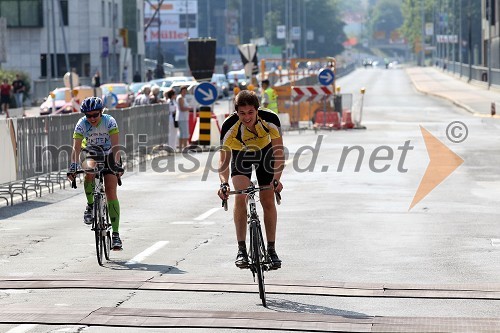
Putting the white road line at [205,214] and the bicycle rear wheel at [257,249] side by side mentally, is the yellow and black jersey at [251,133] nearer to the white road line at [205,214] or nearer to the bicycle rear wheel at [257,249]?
the bicycle rear wheel at [257,249]

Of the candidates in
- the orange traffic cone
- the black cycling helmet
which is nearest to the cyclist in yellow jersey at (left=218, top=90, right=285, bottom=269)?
the black cycling helmet

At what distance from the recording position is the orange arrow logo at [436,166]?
21375 mm

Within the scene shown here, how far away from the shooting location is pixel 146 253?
44.8ft

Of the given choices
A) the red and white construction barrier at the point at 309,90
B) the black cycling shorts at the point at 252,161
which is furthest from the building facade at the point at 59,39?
the black cycling shorts at the point at 252,161

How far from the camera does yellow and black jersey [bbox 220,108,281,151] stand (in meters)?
10.8

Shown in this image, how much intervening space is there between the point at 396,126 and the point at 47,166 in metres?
24.9

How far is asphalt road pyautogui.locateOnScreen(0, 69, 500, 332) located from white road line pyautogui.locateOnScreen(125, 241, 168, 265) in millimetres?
11

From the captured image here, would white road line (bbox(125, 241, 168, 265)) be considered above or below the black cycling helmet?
below

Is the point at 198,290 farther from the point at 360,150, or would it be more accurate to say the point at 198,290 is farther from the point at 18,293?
the point at 360,150

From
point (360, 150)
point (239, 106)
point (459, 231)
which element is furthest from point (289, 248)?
point (360, 150)

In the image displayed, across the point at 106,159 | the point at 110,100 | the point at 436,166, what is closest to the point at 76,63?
the point at 110,100

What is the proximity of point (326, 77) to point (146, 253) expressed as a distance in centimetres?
3237

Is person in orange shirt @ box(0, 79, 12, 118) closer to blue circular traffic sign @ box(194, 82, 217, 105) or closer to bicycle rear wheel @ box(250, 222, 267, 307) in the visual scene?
blue circular traffic sign @ box(194, 82, 217, 105)

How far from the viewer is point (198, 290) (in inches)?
432
